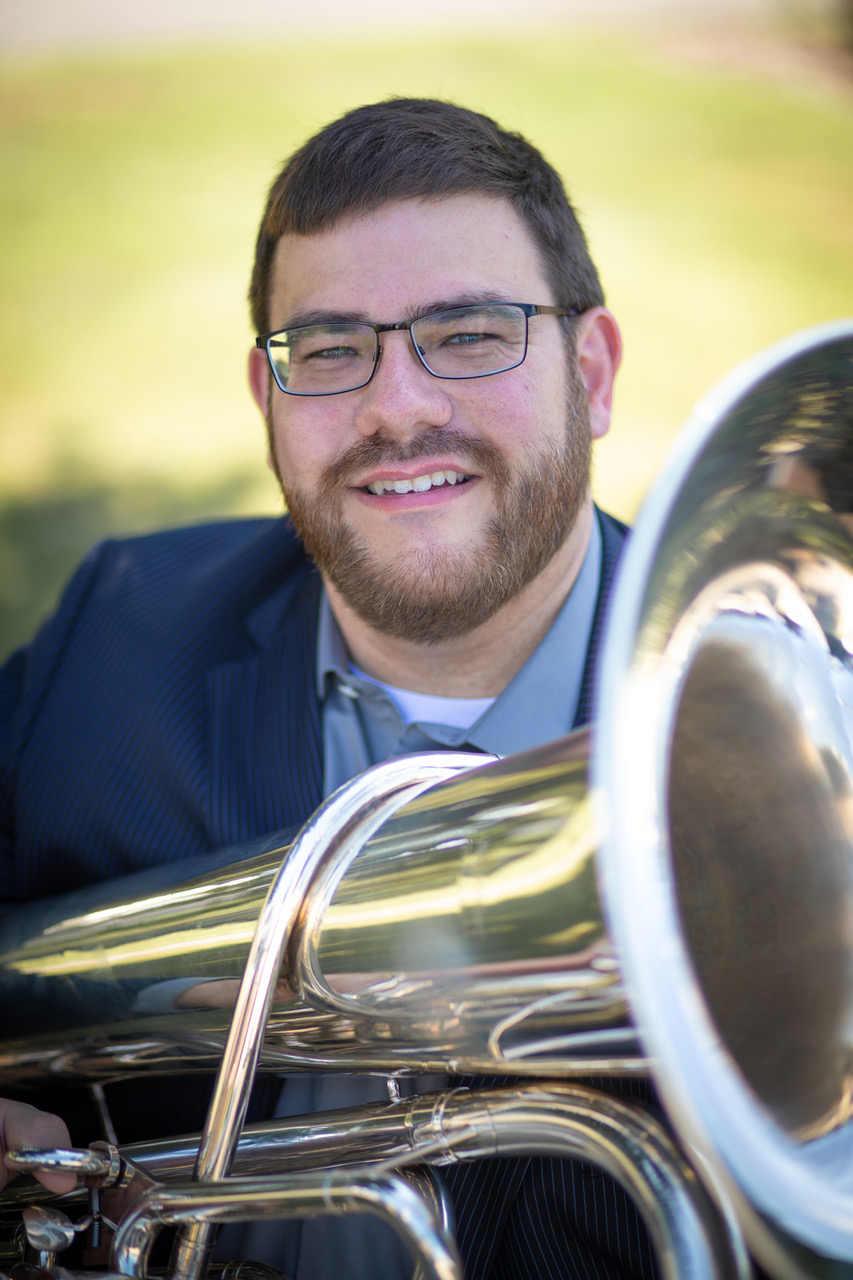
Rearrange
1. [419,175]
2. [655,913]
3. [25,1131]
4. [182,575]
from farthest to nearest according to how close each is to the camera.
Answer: [182,575]
[419,175]
[25,1131]
[655,913]

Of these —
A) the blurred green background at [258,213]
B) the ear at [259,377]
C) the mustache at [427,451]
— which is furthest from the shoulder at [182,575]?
the blurred green background at [258,213]

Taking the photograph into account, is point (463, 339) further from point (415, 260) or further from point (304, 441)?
point (304, 441)

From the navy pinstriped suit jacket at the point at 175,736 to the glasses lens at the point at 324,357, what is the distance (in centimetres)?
39

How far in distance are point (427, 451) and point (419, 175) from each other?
1.13ft

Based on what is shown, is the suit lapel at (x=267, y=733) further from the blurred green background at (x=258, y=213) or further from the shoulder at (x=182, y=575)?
the blurred green background at (x=258, y=213)

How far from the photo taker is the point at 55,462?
3.15 metres

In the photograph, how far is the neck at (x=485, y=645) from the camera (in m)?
1.35

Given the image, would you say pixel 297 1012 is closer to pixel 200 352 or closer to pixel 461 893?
pixel 461 893

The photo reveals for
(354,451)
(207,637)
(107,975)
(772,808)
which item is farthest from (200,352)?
(772,808)

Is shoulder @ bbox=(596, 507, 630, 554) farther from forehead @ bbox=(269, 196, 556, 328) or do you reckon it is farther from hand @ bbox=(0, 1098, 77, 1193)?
hand @ bbox=(0, 1098, 77, 1193)

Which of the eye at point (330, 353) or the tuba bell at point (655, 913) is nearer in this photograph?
the tuba bell at point (655, 913)

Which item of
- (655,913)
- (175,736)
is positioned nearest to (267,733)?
(175,736)

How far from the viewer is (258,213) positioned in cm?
343

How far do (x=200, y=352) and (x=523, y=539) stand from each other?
2326 millimetres
